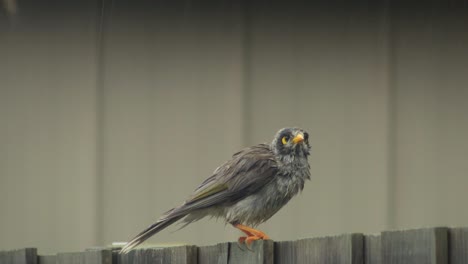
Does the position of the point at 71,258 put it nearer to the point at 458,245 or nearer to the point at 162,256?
the point at 162,256

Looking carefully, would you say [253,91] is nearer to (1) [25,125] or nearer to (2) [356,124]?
(2) [356,124]

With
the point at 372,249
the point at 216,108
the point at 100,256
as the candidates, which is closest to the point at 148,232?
the point at 100,256

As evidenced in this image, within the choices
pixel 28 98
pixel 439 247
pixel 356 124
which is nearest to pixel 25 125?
pixel 28 98

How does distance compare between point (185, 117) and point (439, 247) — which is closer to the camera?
point (439, 247)

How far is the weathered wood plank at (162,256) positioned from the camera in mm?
3449

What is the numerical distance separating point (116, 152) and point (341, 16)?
1627 mm

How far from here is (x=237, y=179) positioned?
4.90 m

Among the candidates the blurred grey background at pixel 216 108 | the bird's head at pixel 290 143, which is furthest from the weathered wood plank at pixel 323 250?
the blurred grey background at pixel 216 108

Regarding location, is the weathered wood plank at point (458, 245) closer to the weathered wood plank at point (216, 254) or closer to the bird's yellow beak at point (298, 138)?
the weathered wood plank at point (216, 254)

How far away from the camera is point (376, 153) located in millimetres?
6891

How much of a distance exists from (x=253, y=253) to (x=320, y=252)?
0.34 m

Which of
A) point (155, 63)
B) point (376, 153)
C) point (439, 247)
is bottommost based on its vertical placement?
point (439, 247)

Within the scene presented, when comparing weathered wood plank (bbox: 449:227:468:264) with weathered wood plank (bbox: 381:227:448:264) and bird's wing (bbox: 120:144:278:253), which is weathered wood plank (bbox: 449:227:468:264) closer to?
weathered wood plank (bbox: 381:227:448:264)

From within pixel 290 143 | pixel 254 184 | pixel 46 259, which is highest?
pixel 290 143
